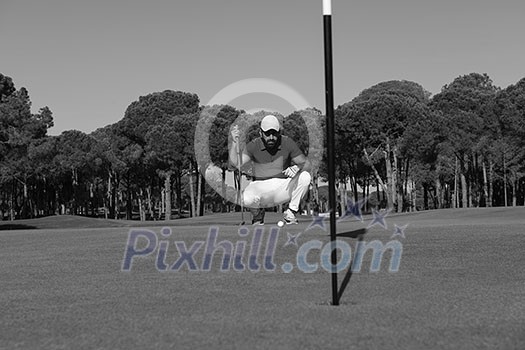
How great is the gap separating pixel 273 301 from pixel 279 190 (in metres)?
7.87

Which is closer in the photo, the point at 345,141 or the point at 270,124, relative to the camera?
the point at 270,124

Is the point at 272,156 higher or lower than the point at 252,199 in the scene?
higher

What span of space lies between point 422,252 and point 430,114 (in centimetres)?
6278

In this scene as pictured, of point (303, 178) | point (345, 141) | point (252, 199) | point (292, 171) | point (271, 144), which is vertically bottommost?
point (252, 199)

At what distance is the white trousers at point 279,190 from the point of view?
16594 mm

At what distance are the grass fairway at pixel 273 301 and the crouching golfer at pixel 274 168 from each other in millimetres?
1504

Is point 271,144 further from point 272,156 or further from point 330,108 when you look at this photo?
point 330,108

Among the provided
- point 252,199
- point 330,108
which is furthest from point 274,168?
point 330,108

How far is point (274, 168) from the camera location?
16.6 meters

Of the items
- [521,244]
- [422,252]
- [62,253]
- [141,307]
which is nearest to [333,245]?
[141,307]

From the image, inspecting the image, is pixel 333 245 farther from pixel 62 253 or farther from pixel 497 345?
pixel 62 253

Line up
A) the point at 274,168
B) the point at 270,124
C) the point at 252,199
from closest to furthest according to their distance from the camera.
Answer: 1. the point at 270,124
2. the point at 274,168
3. the point at 252,199

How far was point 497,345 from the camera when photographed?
20.8 ft

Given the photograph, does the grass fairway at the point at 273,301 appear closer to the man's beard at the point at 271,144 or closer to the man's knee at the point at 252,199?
the man's knee at the point at 252,199
